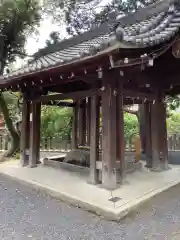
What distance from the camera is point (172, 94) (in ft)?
24.1

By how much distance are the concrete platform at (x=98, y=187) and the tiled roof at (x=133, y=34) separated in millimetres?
2419

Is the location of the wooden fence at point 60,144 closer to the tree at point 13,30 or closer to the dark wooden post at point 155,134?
the tree at point 13,30

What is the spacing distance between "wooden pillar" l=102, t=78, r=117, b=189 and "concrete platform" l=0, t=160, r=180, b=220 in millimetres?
248

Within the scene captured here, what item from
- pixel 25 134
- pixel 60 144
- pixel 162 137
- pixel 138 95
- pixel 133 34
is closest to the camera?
pixel 133 34

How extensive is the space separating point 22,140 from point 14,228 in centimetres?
392

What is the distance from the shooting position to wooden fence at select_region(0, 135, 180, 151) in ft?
31.6

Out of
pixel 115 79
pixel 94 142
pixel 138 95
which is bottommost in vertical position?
pixel 94 142

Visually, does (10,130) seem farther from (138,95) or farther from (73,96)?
(138,95)

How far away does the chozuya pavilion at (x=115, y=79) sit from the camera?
3.73 meters

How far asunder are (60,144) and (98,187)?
577cm

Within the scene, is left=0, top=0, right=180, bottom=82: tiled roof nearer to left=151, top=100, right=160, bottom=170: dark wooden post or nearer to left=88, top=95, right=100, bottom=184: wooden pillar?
left=88, top=95, right=100, bottom=184: wooden pillar

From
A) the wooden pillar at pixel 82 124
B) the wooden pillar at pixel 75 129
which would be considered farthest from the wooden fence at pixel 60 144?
the wooden pillar at pixel 75 129

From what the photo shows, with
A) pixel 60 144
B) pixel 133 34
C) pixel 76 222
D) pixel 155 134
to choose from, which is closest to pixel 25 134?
pixel 60 144

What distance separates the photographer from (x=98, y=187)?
475 centimetres
